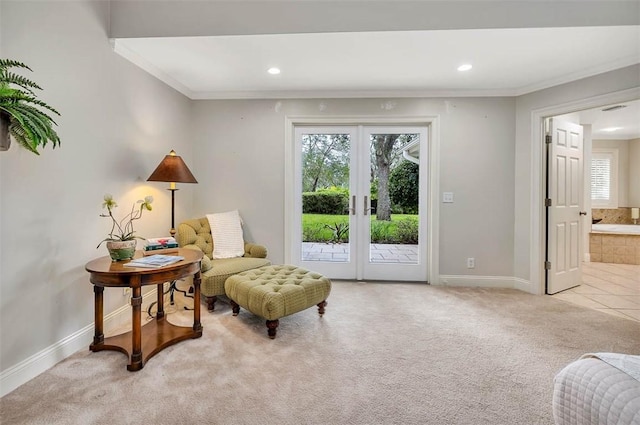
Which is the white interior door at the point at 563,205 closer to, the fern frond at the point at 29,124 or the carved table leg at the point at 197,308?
the carved table leg at the point at 197,308

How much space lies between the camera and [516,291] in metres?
3.29

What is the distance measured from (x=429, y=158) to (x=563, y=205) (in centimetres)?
157

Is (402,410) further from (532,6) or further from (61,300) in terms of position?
(532,6)

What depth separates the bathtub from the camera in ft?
15.4

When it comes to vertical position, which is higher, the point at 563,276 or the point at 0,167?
the point at 0,167

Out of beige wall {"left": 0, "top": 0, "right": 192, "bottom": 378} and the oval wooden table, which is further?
the oval wooden table

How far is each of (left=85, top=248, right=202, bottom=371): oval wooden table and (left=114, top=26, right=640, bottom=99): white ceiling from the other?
1.74 m

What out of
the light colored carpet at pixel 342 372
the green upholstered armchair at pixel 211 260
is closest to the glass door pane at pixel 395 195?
the light colored carpet at pixel 342 372

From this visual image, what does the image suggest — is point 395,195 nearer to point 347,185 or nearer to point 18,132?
point 347,185

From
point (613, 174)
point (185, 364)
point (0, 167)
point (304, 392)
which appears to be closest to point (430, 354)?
point (304, 392)

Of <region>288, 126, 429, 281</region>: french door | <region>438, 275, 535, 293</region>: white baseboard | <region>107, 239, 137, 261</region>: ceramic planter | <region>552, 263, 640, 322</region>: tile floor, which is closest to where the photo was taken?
<region>107, 239, 137, 261</region>: ceramic planter

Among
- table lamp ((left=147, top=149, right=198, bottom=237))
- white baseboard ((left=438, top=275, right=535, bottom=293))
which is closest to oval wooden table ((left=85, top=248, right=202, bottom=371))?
table lamp ((left=147, top=149, right=198, bottom=237))

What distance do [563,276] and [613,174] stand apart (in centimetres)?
395

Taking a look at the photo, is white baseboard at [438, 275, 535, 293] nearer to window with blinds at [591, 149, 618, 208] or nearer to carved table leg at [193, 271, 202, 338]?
carved table leg at [193, 271, 202, 338]
